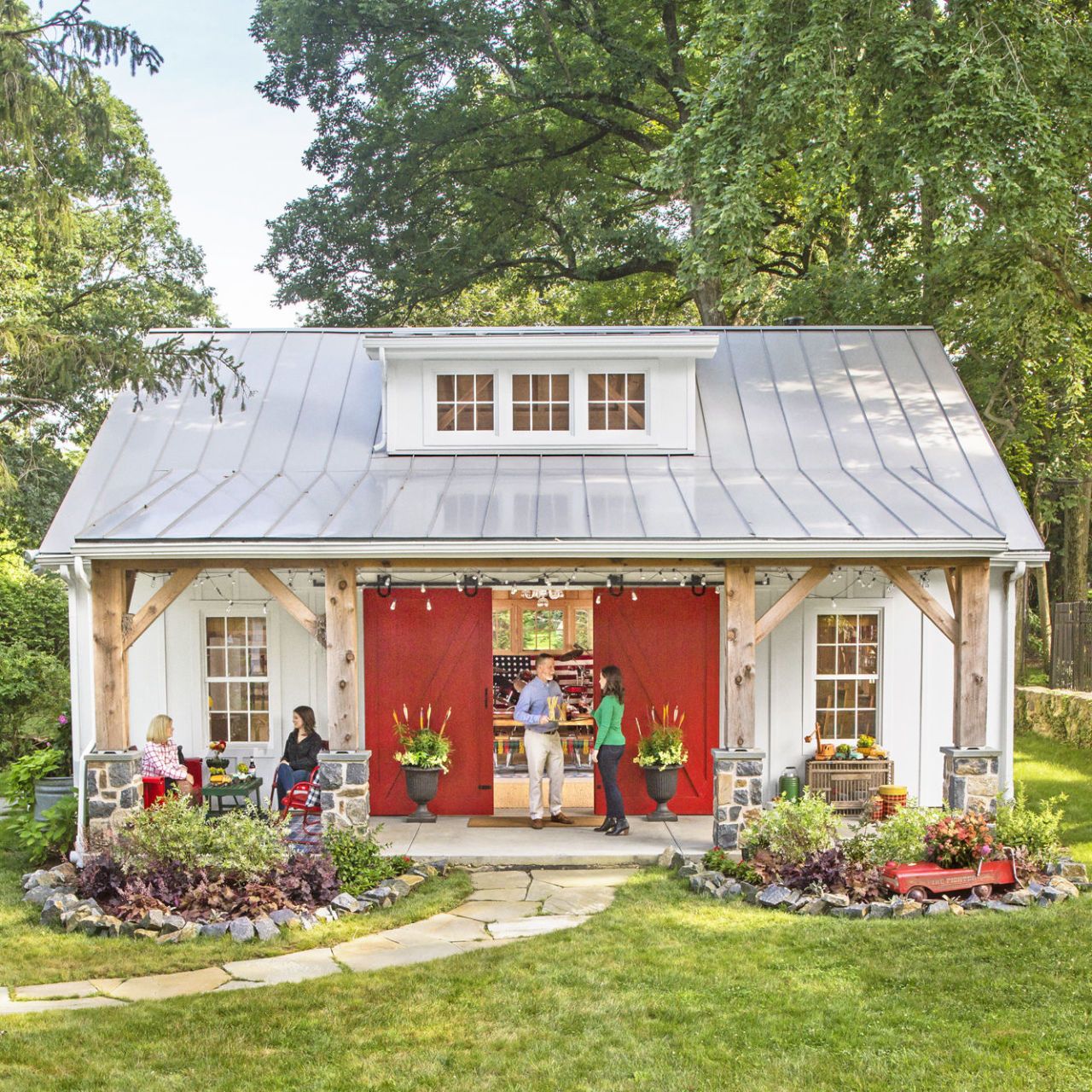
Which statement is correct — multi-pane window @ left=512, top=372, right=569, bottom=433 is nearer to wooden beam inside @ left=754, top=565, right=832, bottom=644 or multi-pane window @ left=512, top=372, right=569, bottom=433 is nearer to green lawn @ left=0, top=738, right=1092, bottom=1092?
wooden beam inside @ left=754, top=565, right=832, bottom=644

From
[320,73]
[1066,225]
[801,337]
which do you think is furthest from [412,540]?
[320,73]

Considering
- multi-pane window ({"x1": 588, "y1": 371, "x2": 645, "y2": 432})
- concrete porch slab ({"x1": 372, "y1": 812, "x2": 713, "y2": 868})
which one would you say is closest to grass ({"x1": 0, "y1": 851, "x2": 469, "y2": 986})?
concrete porch slab ({"x1": 372, "y1": 812, "x2": 713, "y2": 868})

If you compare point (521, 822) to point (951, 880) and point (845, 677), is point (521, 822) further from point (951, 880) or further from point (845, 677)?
point (951, 880)

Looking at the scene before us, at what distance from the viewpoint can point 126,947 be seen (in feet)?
24.7

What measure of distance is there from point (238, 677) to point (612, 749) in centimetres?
418

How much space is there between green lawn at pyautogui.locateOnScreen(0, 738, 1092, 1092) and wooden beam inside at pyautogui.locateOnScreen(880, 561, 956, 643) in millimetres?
2827

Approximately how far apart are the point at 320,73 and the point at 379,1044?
704 inches

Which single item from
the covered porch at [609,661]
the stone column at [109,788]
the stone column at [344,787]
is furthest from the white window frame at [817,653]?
the stone column at [109,788]

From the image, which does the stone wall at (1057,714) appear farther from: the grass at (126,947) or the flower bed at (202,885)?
the flower bed at (202,885)

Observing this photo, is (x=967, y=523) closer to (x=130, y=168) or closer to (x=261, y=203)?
(x=130, y=168)

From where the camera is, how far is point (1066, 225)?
36.5 ft

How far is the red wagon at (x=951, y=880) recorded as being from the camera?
8.32 meters

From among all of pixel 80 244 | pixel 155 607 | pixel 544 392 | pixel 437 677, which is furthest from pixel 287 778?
pixel 80 244

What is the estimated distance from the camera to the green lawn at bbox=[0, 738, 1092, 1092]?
553 centimetres
